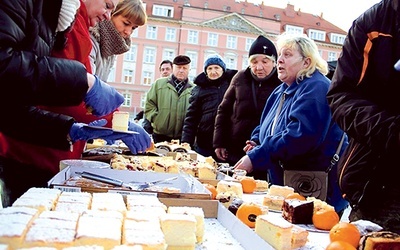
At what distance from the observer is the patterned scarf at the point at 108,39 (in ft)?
9.33

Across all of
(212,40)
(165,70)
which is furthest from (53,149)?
(212,40)

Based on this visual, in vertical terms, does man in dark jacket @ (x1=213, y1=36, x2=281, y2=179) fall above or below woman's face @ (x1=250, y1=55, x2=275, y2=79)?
below

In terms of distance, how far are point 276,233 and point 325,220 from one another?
1.29 feet

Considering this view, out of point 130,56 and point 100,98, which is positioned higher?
point 130,56

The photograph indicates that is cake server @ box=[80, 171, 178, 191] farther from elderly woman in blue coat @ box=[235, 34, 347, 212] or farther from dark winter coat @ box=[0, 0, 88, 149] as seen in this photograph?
elderly woman in blue coat @ box=[235, 34, 347, 212]

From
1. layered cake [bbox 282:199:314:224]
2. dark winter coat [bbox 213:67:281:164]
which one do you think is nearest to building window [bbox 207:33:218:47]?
dark winter coat [bbox 213:67:281:164]

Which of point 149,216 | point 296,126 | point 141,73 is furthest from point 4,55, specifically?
point 141,73

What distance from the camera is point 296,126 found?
2.66 metres

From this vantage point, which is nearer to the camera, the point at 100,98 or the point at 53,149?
the point at 100,98

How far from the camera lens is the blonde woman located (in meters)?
2.78

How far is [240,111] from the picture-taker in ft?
13.0

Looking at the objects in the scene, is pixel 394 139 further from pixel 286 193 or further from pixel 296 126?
pixel 296 126

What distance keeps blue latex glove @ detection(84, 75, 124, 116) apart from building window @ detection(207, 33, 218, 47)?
34758mm

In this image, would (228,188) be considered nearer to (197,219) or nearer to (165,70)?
(197,219)
